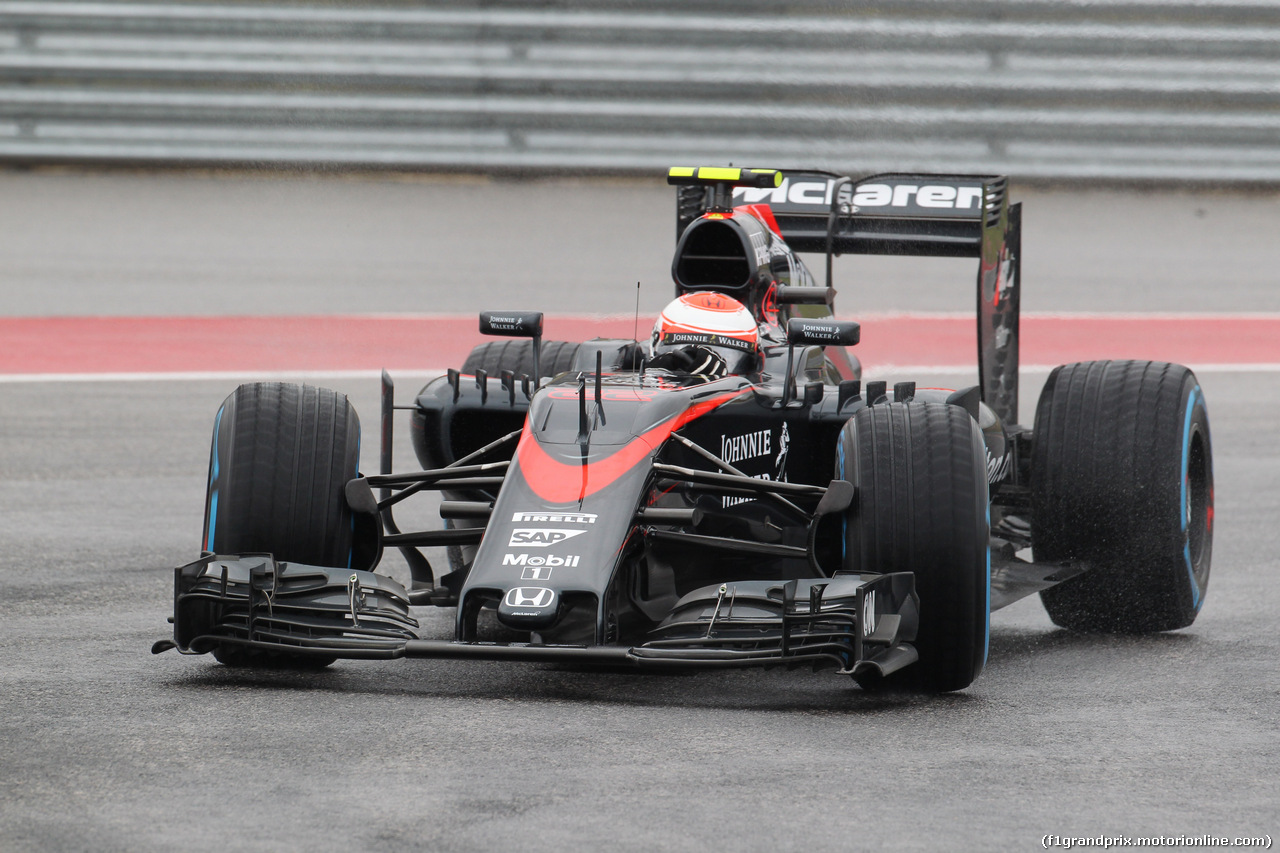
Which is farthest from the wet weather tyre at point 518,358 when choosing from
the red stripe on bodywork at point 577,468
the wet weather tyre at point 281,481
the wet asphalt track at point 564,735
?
the red stripe on bodywork at point 577,468

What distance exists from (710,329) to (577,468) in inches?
46.8

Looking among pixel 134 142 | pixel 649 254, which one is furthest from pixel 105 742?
pixel 134 142

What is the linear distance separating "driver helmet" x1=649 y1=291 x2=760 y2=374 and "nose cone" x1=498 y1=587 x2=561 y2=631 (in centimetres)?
165

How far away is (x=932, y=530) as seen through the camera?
5660 mm

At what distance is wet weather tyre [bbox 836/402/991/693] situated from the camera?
5.65 m

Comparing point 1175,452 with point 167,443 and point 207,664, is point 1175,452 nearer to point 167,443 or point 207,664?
point 207,664

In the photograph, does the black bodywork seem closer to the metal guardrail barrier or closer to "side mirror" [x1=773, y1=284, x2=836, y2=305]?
"side mirror" [x1=773, y1=284, x2=836, y2=305]

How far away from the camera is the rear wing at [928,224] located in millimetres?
7926

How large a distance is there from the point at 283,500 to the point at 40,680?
926 mm

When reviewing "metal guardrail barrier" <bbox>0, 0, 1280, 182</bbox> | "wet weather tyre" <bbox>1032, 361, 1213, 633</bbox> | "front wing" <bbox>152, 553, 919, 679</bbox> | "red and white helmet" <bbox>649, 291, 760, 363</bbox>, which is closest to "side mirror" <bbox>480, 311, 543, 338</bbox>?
"red and white helmet" <bbox>649, 291, 760, 363</bbox>

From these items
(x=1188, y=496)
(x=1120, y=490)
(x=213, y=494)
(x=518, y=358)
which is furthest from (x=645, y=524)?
(x=518, y=358)

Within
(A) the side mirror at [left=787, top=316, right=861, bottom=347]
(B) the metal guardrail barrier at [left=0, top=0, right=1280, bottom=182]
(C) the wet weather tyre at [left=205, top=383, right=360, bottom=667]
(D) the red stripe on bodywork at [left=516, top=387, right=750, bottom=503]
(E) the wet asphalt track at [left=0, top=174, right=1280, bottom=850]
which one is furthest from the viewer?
(B) the metal guardrail barrier at [left=0, top=0, right=1280, bottom=182]

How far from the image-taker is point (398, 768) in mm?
4773

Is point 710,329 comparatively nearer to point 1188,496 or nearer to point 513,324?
point 513,324
